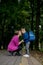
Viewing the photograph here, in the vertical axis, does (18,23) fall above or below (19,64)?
below

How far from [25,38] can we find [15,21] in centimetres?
1610

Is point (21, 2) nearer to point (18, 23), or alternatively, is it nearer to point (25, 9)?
point (25, 9)

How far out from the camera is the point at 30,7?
2825cm

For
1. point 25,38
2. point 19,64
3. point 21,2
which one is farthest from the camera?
point 21,2

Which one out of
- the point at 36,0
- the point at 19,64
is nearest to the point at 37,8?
the point at 36,0

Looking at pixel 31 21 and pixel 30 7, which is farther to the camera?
pixel 31 21

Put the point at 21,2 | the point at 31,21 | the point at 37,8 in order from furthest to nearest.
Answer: the point at 31,21 → the point at 21,2 → the point at 37,8

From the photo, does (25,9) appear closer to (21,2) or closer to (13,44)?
(21,2)

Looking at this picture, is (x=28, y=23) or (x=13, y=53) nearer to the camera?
(x=13, y=53)

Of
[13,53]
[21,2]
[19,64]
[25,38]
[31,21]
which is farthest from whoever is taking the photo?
[31,21]

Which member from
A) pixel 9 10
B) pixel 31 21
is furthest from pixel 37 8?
pixel 31 21

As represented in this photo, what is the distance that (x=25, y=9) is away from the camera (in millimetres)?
28172

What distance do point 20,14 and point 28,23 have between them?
3.65 meters

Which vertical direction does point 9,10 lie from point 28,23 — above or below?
above
